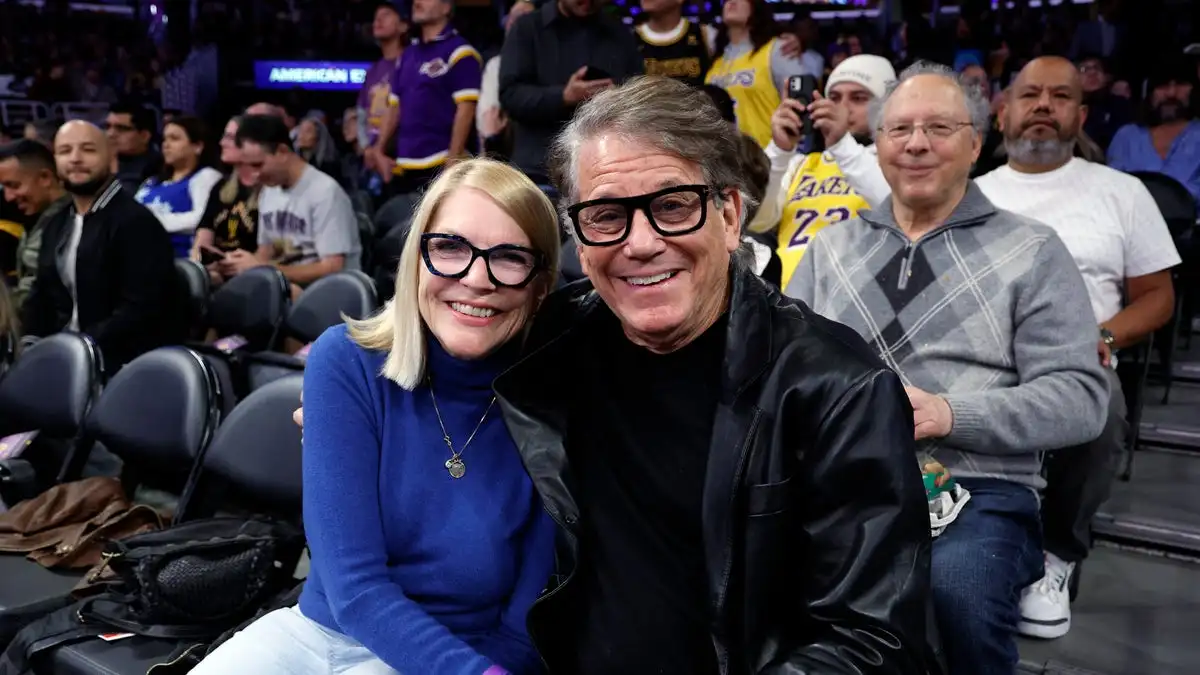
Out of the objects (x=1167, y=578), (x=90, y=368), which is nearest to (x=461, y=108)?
(x=90, y=368)

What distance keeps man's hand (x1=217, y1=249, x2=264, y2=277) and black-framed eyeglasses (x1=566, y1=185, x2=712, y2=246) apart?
11.8 ft

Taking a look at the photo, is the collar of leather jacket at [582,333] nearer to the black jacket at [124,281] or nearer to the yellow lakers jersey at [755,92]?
the yellow lakers jersey at [755,92]

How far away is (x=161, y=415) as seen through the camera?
245 centimetres

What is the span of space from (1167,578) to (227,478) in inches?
101

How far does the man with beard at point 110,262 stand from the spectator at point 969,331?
278cm

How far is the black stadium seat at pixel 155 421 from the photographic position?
2381mm

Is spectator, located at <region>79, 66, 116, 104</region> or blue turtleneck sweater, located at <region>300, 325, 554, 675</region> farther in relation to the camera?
spectator, located at <region>79, 66, 116, 104</region>

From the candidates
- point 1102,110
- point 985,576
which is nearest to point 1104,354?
point 985,576

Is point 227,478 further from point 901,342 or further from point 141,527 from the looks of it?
point 901,342

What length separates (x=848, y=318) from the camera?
2.07m

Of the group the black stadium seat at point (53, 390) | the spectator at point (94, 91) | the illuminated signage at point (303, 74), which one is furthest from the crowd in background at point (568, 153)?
the illuminated signage at point (303, 74)

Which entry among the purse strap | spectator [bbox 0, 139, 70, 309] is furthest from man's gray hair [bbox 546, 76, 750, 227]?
spectator [bbox 0, 139, 70, 309]

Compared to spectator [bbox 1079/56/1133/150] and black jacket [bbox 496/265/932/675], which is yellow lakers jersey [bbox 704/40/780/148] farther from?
spectator [bbox 1079/56/1133/150]

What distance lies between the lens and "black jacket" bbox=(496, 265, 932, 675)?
3.84 ft
